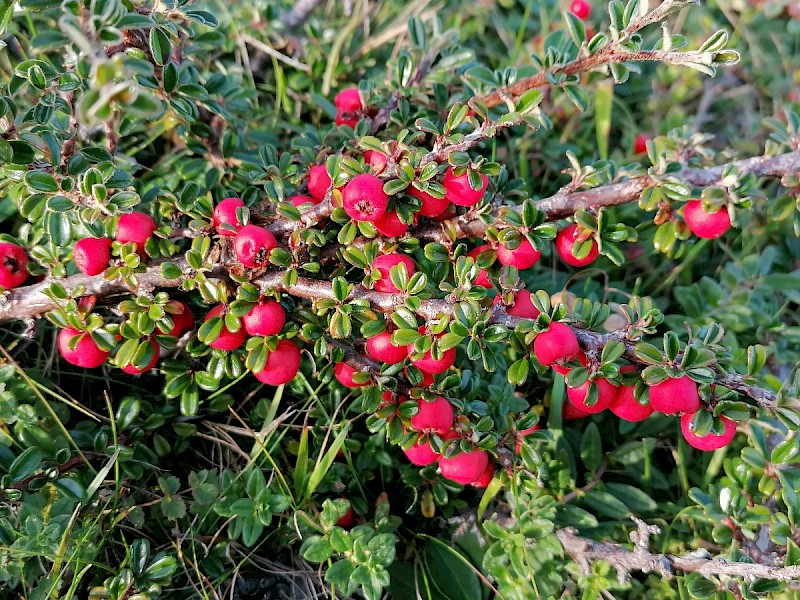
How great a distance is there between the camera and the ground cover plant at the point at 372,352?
2240 millimetres

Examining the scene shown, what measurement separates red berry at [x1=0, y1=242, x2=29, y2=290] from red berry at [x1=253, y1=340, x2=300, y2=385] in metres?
0.99

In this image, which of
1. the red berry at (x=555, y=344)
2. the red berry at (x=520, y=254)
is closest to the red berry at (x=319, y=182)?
the red berry at (x=520, y=254)

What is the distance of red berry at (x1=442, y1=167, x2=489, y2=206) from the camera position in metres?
2.22

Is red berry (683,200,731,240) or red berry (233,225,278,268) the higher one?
red berry (233,225,278,268)

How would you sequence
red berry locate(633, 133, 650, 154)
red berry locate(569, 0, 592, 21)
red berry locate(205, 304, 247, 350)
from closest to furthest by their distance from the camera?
red berry locate(205, 304, 247, 350) → red berry locate(633, 133, 650, 154) → red berry locate(569, 0, 592, 21)

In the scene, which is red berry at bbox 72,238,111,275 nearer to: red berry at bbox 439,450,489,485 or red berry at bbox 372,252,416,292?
red berry at bbox 372,252,416,292

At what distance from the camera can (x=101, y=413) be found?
2842 millimetres

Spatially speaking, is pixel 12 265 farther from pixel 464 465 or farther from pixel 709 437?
pixel 709 437

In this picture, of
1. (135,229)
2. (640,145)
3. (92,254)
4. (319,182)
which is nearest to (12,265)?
(92,254)

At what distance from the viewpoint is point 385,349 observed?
90.2 inches

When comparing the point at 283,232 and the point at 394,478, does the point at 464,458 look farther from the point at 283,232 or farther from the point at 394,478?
the point at 283,232

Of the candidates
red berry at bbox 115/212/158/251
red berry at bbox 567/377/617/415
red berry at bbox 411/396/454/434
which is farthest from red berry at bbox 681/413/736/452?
red berry at bbox 115/212/158/251

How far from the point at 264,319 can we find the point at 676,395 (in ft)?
4.72

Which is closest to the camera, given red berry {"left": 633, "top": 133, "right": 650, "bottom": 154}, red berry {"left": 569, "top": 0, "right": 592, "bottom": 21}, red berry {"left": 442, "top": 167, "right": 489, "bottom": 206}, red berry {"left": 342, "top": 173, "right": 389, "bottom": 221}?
red berry {"left": 342, "top": 173, "right": 389, "bottom": 221}
